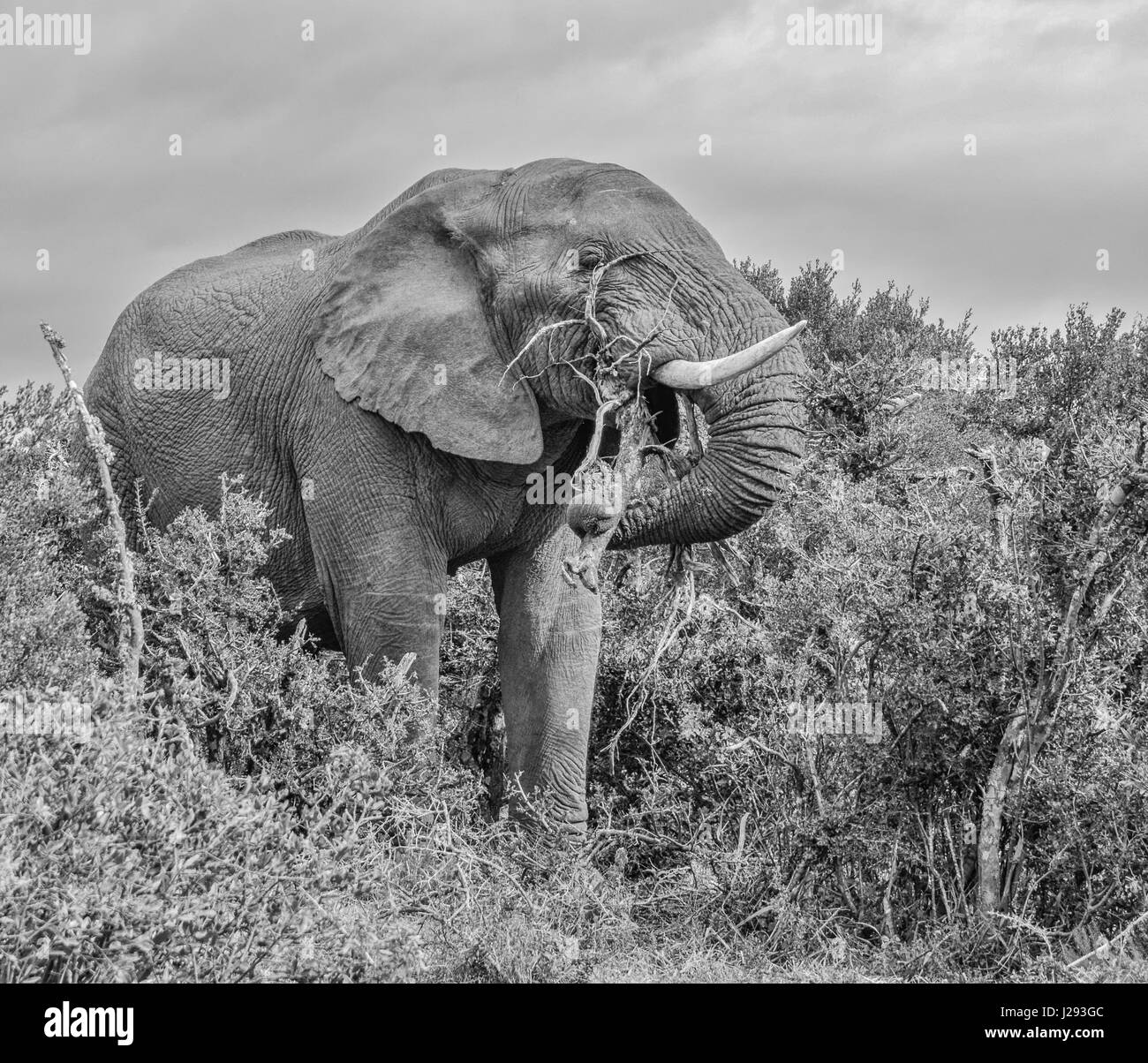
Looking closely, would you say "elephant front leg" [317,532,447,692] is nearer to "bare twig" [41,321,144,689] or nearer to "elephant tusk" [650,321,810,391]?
"bare twig" [41,321,144,689]

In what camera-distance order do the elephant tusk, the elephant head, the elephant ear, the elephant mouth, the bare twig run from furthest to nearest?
the elephant ear < the elephant head < the elephant mouth < the elephant tusk < the bare twig

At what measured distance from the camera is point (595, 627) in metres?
9.84

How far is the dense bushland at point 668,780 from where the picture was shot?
6.09 meters

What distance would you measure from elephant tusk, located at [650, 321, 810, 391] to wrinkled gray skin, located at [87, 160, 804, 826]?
0.09 m

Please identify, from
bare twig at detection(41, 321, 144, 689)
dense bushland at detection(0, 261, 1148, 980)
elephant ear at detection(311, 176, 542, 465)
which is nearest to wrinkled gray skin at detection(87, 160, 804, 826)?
elephant ear at detection(311, 176, 542, 465)

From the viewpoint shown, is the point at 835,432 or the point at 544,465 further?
the point at 835,432

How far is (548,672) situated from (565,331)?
80.2 inches

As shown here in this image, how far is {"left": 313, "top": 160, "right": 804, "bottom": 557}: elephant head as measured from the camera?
819cm

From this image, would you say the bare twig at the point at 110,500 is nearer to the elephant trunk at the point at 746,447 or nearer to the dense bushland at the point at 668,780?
the dense bushland at the point at 668,780
